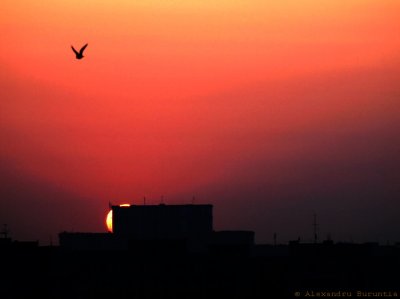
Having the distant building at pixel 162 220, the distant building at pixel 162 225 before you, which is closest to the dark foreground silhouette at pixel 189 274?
the distant building at pixel 162 225

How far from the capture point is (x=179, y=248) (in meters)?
121

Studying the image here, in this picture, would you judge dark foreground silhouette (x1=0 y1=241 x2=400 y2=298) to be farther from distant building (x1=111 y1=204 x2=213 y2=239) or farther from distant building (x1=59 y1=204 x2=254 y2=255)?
distant building (x1=111 y1=204 x2=213 y2=239)

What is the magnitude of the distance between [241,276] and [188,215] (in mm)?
74965

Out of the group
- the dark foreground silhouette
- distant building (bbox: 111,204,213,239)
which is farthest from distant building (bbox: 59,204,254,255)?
the dark foreground silhouette

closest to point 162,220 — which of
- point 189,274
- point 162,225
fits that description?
point 162,225

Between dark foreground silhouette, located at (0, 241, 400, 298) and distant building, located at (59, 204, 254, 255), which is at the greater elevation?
distant building, located at (59, 204, 254, 255)

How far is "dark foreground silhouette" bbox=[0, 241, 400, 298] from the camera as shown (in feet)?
309

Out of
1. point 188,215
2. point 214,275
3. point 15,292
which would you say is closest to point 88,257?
point 214,275

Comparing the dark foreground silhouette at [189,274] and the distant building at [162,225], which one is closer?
the dark foreground silhouette at [189,274]

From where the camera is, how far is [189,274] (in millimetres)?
104500

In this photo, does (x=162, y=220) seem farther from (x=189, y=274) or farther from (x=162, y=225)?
(x=189, y=274)

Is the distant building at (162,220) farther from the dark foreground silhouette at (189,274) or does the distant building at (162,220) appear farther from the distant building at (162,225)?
the dark foreground silhouette at (189,274)

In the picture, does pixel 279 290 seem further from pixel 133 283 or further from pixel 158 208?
pixel 158 208

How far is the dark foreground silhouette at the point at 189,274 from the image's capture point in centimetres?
9412
